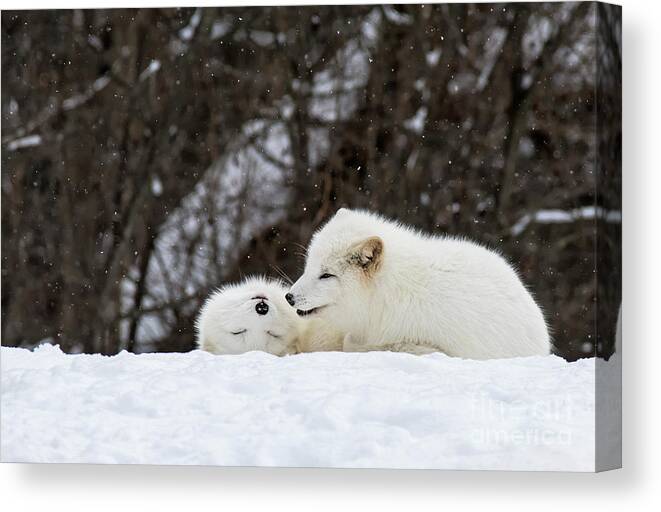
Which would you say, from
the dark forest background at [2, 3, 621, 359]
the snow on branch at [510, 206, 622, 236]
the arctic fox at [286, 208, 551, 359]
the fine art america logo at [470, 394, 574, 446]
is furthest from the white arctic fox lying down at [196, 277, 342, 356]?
the snow on branch at [510, 206, 622, 236]

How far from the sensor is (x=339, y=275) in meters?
8.05

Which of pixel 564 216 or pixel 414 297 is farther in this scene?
pixel 564 216

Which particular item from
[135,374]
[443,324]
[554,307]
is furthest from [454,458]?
[554,307]

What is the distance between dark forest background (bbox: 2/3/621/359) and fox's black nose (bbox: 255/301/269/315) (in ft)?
5.47

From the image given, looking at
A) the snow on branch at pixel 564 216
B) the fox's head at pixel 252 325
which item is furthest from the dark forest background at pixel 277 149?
the fox's head at pixel 252 325

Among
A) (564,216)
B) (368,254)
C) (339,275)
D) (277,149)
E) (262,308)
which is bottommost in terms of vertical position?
(262,308)

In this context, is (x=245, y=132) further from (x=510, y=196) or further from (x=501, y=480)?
(x=501, y=480)

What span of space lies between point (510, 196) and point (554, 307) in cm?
98

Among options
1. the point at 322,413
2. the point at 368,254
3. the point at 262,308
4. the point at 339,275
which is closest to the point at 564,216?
the point at 368,254

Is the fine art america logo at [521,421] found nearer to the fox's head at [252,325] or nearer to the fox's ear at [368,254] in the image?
the fox's ear at [368,254]

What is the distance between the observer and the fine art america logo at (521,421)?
24.1ft

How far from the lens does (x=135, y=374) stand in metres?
7.95

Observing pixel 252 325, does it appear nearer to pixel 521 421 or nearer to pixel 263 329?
pixel 263 329

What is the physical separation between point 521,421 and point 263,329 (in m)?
1.87
